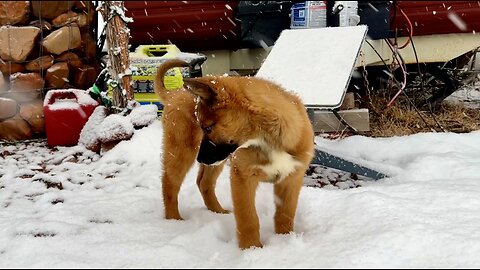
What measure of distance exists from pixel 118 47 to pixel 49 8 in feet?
5.79

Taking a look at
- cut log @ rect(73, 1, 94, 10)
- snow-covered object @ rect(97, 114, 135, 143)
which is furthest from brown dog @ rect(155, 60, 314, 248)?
cut log @ rect(73, 1, 94, 10)

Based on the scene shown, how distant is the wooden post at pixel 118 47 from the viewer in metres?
4.85

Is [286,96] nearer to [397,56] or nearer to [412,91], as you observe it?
[397,56]

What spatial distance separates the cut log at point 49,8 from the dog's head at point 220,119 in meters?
4.49

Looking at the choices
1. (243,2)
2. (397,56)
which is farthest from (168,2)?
(397,56)

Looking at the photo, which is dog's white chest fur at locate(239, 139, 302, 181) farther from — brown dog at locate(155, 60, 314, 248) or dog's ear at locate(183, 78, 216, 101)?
dog's ear at locate(183, 78, 216, 101)

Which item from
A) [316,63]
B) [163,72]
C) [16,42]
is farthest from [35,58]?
[316,63]

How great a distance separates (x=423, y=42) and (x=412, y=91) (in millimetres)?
827

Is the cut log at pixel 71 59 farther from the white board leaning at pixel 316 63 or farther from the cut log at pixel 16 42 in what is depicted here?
the white board leaning at pixel 316 63

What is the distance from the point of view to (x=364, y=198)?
2.87 metres

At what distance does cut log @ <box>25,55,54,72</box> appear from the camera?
19.1ft

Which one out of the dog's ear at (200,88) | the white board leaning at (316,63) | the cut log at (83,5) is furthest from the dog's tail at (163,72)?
the cut log at (83,5)

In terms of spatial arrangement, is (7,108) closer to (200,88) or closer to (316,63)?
(316,63)

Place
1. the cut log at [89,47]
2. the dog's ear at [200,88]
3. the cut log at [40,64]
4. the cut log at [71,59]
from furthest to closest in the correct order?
the cut log at [89,47] → the cut log at [71,59] → the cut log at [40,64] → the dog's ear at [200,88]
